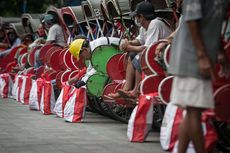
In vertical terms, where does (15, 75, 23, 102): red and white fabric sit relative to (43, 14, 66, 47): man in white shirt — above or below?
below

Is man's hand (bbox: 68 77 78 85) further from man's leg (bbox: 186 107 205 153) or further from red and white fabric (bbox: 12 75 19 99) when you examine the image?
man's leg (bbox: 186 107 205 153)

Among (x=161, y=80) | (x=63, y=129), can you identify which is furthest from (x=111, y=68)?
(x=161, y=80)

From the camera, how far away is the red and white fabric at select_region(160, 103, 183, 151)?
596 centimetres

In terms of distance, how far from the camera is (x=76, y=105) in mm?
8844

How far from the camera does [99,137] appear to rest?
7.52 metres

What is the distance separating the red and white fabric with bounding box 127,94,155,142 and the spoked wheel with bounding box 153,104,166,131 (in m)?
0.43

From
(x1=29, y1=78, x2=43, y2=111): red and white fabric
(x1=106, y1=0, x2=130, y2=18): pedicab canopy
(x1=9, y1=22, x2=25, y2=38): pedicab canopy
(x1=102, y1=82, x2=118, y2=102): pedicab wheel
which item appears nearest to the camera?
(x1=102, y1=82, x2=118, y2=102): pedicab wheel

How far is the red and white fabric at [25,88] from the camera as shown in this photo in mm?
11477

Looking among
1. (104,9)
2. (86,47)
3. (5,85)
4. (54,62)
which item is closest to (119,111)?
(86,47)

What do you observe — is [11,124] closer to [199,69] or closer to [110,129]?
[110,129]

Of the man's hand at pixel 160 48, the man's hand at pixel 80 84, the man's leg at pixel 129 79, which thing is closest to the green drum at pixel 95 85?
the man's hand at pixel 80 84

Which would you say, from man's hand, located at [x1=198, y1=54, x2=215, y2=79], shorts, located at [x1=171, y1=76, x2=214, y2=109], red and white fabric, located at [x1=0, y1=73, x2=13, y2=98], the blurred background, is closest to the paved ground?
shorts, located at [x1=171, y1=76, x2=214, y2=109]

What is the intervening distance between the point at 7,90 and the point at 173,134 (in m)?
7.85

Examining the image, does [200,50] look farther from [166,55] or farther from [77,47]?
[77,47]
